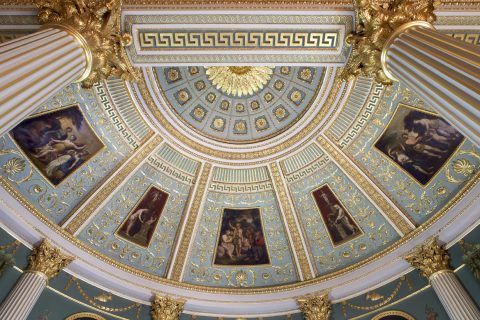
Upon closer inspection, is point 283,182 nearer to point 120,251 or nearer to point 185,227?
point 185,227

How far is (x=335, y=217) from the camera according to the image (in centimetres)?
1233

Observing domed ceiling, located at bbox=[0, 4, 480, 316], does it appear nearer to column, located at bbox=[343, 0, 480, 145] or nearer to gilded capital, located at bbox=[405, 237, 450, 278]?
gilded capital, located at bbox=[405, 237, 450, 278]

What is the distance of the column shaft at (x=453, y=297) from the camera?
8156 millimetres

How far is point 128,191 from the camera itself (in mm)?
11984

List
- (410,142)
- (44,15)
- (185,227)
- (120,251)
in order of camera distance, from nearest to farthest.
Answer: (44,15)
(410,142)
(120,251)
(185,227)

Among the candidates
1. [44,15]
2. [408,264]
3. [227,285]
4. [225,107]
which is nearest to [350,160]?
[408,264]

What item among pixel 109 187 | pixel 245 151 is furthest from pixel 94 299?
pixel 245 151

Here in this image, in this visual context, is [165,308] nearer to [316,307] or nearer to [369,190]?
[316,307]

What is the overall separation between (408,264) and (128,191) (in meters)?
8.46

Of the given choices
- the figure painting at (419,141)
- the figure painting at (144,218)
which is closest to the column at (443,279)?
the figure painting at (419,141)

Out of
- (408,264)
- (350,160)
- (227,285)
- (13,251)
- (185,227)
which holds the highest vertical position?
(350,160)

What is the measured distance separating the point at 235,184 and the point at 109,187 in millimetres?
4185

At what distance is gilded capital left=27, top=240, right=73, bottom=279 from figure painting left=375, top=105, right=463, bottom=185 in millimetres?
9372

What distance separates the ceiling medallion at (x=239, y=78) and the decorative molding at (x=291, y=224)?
2716mm
